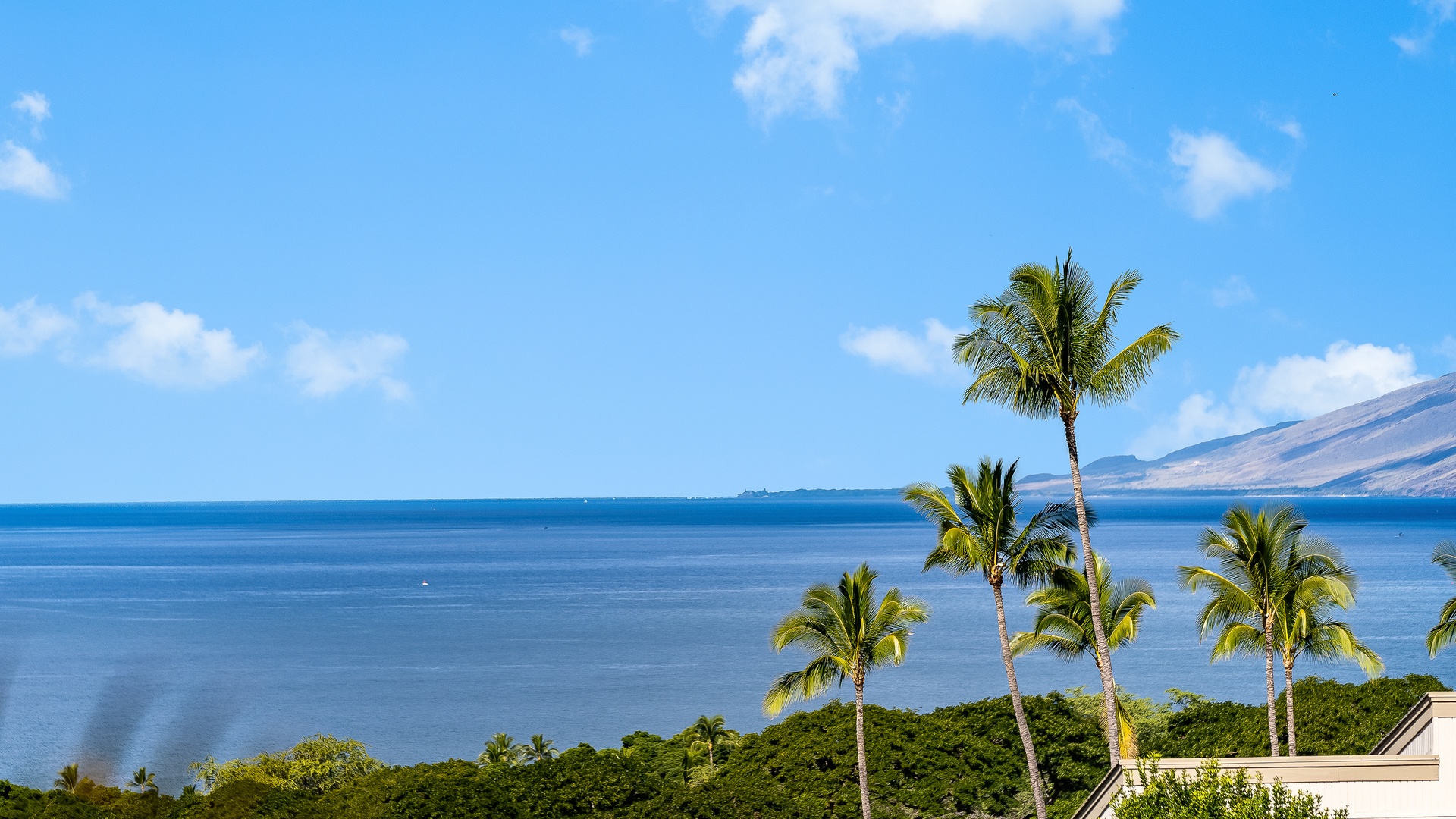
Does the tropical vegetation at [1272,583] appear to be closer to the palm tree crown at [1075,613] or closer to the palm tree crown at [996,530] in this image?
the palm tree crown at [1075,613]

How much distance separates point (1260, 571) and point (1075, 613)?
5.18 m

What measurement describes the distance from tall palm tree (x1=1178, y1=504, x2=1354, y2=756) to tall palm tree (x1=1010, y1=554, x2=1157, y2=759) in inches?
71.9

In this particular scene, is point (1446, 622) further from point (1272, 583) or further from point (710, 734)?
point (710, 734)

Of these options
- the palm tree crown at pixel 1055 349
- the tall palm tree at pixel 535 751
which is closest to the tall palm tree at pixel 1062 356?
the palm tree crown at pixel 1055 349

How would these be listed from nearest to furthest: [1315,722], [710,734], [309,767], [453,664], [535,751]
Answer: [1315,722]
[309,767]
[710,734]
[535,751]
[453,664]

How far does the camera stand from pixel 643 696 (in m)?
93.4

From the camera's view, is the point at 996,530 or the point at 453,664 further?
the point at 453,664

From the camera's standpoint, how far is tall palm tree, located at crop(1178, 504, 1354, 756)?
31.9 meters

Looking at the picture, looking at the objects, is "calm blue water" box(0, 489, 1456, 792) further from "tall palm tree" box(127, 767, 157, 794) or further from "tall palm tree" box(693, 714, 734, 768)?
"tall palm tree" box(693, 714, 734, 768)

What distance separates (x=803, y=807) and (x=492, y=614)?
11159 cm

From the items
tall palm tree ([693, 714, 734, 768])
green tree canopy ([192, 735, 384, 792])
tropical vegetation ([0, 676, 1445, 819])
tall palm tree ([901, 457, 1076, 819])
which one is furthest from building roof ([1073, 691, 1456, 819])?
tall palm tree ([693, 714, 734, 768])

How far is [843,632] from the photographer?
113ft

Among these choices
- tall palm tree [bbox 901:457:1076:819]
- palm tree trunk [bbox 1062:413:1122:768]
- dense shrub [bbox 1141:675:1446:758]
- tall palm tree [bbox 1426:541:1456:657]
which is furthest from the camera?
dense shrub [bbox 1141:675:1446:758]

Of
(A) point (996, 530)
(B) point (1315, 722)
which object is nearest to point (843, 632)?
(A) point (996, 530)
